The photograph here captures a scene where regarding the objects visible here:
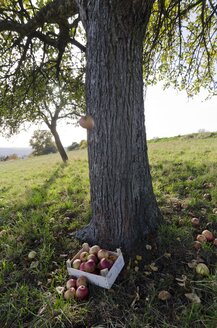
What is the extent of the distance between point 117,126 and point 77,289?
1.67 metres

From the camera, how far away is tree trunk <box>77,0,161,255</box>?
82.9 inches

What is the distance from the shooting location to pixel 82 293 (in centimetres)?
199

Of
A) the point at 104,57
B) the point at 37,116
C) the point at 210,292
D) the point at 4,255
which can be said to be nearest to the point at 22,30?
the point at 104,57

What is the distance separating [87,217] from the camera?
3.35 metres

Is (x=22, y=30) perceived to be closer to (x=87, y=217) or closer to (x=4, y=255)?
(x=87, y=217)

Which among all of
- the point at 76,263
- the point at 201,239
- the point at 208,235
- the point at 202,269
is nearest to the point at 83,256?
the point at 76,263

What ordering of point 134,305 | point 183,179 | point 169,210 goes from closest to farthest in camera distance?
point 134,305 → point 169,210 → point 183,179

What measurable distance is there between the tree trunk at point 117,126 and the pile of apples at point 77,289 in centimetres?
56

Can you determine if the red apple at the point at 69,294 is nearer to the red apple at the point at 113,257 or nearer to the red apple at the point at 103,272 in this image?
the red apple at the point at 103,272

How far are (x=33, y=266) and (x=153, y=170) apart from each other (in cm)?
434

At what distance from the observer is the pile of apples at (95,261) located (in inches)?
83.6

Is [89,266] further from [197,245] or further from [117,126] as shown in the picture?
[117,126]

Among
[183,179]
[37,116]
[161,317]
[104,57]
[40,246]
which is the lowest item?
[161,317]

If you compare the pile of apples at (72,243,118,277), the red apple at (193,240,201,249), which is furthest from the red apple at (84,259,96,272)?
the red apple at (193,240,201,249)
